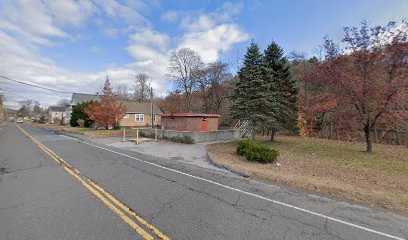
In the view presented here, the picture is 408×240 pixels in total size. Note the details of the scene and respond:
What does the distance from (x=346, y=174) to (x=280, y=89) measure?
962 centimetres

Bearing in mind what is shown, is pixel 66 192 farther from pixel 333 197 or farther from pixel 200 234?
pixel 333 197

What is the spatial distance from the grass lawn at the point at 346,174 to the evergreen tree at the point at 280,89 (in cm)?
430

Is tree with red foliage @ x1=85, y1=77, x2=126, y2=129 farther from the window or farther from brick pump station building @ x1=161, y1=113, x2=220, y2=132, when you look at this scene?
the window

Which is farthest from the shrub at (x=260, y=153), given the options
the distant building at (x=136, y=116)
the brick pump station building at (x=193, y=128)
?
the distant building at (x=136, y=116)

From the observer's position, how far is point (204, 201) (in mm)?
5750

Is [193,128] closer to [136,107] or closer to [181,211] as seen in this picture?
[181,211]

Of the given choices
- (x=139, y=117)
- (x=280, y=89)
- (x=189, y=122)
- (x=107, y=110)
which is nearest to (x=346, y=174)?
(x=280, y=89)

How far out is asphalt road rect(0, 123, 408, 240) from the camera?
13.6 feet

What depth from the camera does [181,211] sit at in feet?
16.6

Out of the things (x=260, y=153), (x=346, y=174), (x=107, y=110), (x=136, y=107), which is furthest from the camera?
(x=136, y=107)

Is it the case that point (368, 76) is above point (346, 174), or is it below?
above

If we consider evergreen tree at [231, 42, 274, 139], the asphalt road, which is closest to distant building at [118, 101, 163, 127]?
evergreen tree at [231, 42, 274, 139]

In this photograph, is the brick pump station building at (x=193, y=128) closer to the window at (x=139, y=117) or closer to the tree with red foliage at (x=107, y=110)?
the tree with red foliage at (x=107, y=110)

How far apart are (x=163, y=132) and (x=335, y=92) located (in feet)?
44.9
